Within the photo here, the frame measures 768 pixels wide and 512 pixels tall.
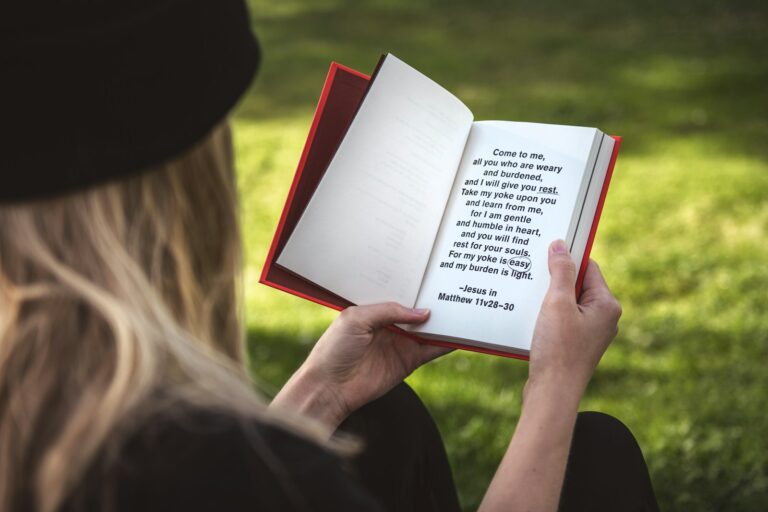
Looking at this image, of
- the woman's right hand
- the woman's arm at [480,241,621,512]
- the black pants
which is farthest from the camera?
the black pants

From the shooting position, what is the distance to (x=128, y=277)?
964 millimetres

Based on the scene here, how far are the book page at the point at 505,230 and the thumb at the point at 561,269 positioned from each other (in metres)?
0.03

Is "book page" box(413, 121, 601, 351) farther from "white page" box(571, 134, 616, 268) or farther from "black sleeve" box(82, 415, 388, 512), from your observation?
"black sleeve" box(82, 415, 388, 512)

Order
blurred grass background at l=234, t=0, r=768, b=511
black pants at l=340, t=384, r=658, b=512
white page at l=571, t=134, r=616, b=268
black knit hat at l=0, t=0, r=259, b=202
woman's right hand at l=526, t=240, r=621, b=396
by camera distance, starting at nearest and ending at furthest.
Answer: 1. black knit hat at l=0, t=0, r=259, b=202
2. woman's right hand at l=526, t=240, r=621, b=396
3. black pants at l=340, t=384, r=658, b=512
4. white page at l=571, t=134, r=616, b=268
5. blurred grass background at l=234, t=0, r=768, b=511

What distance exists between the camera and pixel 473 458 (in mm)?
2965

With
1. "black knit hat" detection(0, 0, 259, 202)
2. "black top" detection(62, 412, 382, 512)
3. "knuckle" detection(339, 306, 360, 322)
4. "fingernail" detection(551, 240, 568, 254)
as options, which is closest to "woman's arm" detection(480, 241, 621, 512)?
"fingernail" detection(551, 240, 568, 254)

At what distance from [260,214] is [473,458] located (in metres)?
3.04

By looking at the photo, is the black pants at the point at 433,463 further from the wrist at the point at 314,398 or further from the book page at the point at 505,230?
the book page at the point at 505,230

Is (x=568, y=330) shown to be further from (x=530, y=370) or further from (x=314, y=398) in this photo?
(x=314, y=398)

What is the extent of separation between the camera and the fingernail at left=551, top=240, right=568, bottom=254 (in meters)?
1.68

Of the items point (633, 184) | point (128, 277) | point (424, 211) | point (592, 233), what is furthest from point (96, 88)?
point (633, 184)

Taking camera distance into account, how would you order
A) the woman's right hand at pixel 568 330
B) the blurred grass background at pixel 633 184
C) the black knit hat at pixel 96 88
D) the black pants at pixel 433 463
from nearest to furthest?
the black knit hat at pixel 96 88 → the woman's right hand at pixel 568 330 → the black pants at pixel 433 463 → the blurred grass background at pixel 633 184

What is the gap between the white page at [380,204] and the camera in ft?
A: 5.75

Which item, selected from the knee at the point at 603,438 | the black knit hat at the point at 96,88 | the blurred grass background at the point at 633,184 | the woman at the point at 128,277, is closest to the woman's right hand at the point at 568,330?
the knee at the point at 603,438
